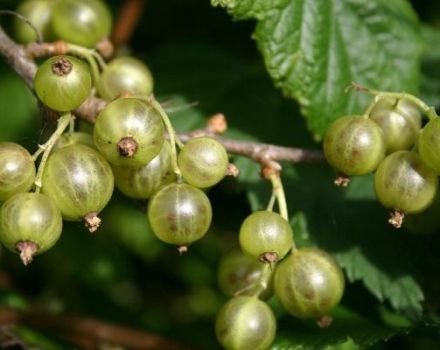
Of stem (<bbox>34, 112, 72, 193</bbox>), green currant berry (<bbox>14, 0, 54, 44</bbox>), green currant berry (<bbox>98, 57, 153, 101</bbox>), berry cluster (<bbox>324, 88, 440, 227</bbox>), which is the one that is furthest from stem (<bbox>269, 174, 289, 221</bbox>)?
green currant berry (<bbox>14, 0, 54, 44</bbox>)

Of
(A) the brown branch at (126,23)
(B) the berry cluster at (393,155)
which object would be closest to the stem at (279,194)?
(B) the berry cluster at (393,155)

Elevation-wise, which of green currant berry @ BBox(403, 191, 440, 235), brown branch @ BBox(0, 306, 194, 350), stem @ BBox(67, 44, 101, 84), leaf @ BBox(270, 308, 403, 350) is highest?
stem @ BBox(67, 44, 101, 84)

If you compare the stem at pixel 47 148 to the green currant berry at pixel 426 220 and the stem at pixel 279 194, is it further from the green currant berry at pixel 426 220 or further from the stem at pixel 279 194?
the green currant berry at pixel 426 220

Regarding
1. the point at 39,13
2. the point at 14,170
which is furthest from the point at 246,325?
the point at 39,13

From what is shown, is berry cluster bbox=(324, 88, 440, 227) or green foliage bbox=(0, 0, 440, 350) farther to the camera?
green foliage bbox=(0, 0, 440, 350)

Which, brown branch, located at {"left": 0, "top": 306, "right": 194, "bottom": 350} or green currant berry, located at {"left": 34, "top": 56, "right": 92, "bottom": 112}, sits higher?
green currant berry, located at {"left": 34, "top": 56, "right": 92, "bottom": 112}

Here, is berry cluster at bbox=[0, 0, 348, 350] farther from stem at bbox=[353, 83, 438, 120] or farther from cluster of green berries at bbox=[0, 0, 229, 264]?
stem at bbox=[353, 83, 438, 120]
